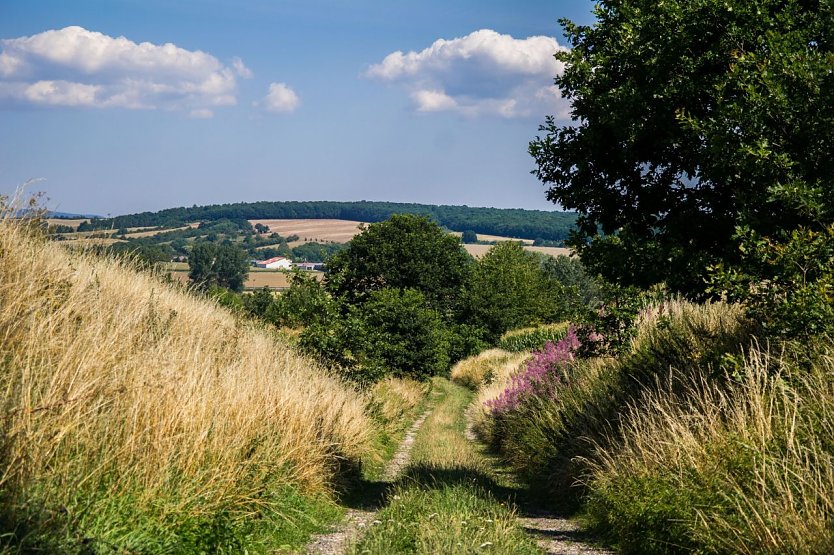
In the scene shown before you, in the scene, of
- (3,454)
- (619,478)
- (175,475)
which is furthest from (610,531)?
(3,454)

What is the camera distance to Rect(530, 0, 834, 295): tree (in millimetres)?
7641

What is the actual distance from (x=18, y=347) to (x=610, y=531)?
19.6ft

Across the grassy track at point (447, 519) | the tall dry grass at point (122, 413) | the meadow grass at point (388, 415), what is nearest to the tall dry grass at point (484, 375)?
the meadow grass at point (388, 415)

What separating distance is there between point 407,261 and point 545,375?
4312 centimetres

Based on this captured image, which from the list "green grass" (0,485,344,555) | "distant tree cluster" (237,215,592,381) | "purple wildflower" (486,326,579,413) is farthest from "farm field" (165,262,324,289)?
"green grass" (0,485,344,555)

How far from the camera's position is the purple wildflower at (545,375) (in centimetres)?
1521

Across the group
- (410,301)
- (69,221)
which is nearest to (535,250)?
(410,301)

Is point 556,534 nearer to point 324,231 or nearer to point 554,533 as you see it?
point 554,533

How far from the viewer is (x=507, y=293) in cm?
6881

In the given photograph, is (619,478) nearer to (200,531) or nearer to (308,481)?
(308,481)

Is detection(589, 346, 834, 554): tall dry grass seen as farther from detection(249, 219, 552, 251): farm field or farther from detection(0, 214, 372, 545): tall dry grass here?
detection(249, 219, 552, 251): farm field

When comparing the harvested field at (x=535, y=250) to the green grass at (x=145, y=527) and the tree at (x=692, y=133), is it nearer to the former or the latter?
the tree at (x=692, y=133)

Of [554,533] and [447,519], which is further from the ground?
[447,519]

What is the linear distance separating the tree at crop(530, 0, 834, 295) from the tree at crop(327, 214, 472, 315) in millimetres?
44569
